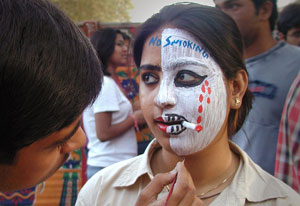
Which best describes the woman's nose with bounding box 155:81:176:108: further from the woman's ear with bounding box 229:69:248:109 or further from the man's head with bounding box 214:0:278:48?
the man's head with bounding box 214:0:278:48

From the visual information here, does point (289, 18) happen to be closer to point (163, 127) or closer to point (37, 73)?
point (163, 127)

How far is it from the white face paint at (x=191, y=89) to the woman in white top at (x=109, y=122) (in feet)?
3.11

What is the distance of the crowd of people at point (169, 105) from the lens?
0.62 m

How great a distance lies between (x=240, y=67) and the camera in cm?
111

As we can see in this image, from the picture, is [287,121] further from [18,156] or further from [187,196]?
[18,156]

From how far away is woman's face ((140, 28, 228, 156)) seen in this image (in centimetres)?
99

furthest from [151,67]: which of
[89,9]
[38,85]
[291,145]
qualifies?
[89,9]

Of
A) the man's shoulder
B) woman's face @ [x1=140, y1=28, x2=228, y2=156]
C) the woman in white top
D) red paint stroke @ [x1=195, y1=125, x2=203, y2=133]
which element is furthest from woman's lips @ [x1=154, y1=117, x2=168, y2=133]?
the woman in white top

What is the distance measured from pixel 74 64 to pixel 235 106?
0.68 m

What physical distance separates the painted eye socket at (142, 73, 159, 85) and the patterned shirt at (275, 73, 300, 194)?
0.62 m

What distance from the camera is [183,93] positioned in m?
1.00

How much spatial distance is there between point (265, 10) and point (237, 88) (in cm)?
98

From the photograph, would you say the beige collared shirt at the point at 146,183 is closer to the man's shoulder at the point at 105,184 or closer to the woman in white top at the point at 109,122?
the man's shoulder at the point at 105,184

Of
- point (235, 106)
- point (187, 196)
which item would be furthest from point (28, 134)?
point (235, 106)
